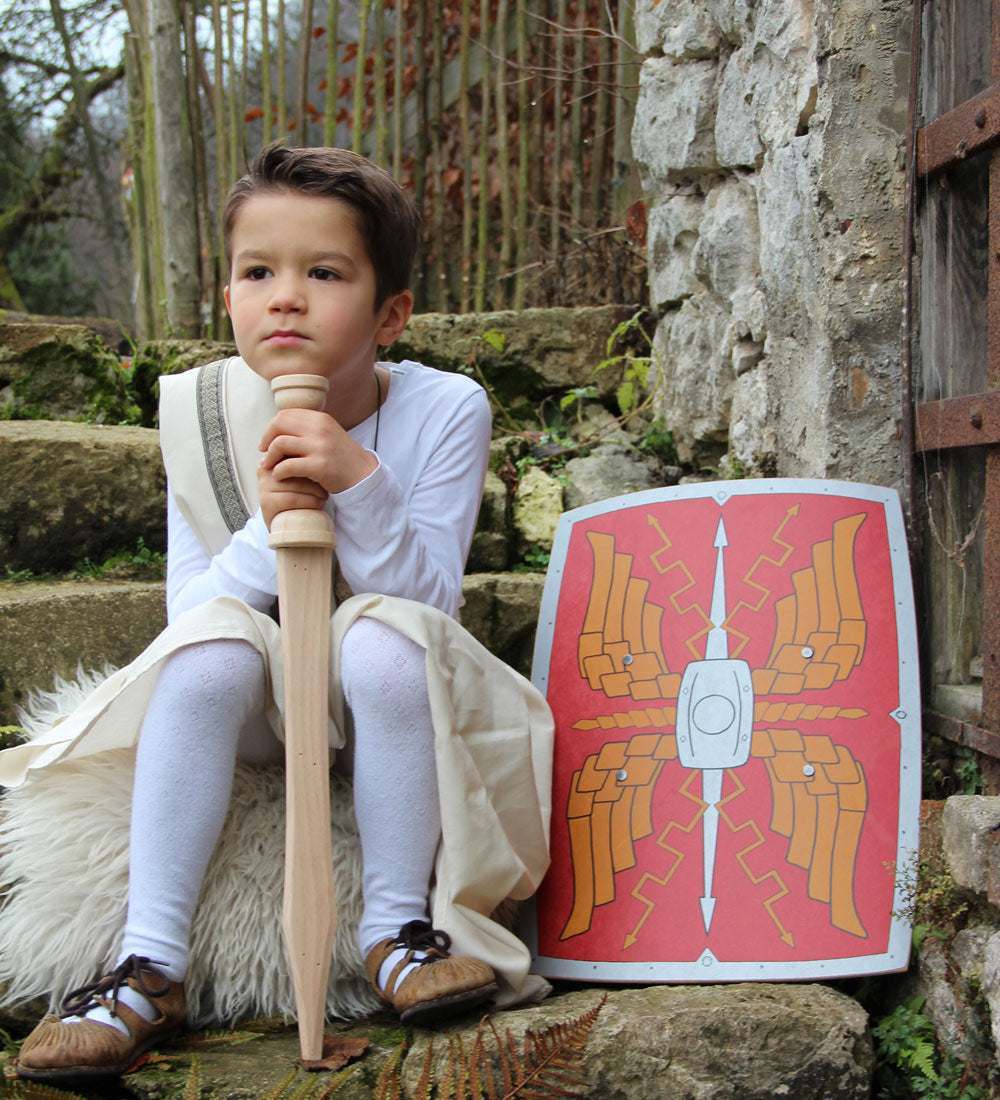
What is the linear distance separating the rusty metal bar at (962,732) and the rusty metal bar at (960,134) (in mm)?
880

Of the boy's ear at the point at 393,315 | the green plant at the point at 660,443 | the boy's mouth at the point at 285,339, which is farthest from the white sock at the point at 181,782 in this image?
the green plant at the point at 660,443

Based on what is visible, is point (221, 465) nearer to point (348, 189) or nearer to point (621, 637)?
point (348, 189)

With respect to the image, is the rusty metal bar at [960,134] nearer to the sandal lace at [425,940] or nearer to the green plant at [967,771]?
the green plant at [967,771]

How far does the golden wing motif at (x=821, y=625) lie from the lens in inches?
71.8

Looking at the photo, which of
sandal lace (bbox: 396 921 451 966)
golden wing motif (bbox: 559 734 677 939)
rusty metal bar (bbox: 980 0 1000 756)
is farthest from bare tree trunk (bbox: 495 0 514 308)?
sandal lace (bbox: 396 921 451 966)

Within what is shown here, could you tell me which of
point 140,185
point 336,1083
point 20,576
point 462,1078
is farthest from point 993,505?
point 140,185

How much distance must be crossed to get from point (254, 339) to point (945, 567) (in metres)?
1.18

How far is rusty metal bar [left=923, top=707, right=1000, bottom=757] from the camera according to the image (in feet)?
5.49

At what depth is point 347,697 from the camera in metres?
1.55

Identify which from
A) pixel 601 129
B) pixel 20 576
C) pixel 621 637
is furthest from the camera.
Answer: pixel 601 129

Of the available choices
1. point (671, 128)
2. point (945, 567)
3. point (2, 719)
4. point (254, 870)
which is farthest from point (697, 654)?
point (671, 128)

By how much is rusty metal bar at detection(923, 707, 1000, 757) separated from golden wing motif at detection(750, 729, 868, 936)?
0.17 meters

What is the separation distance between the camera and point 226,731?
5.01 ft

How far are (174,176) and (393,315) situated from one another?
252 centimetres
